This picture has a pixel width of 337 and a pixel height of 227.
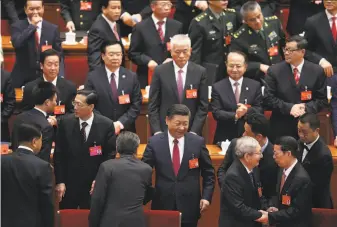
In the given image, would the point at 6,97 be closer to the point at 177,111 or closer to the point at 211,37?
the point at 177,111

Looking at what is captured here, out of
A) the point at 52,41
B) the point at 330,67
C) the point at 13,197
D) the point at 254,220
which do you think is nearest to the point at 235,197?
the point at 254,220

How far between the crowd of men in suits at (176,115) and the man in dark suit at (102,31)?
13mm

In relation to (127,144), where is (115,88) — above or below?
above

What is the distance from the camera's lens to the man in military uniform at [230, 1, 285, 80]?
816cm

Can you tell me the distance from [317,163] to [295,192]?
1.80 ft

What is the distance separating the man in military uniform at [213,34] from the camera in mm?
8445

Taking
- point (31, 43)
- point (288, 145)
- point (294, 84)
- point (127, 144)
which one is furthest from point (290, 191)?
point (31, 43)

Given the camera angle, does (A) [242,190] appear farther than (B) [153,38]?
No

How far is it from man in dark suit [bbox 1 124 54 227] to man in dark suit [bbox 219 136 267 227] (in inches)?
50.5

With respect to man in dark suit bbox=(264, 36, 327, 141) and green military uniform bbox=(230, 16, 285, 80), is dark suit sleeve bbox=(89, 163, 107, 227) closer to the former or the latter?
man in dark suit bbox=(264, 36, 327, 141)

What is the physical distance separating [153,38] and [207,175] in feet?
7.89

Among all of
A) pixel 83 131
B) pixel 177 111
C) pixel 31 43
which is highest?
pixel 31 43

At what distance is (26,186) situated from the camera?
573 centimetres

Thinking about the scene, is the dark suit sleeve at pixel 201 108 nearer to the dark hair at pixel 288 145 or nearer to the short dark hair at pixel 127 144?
the dark hair at pixel 288 145
